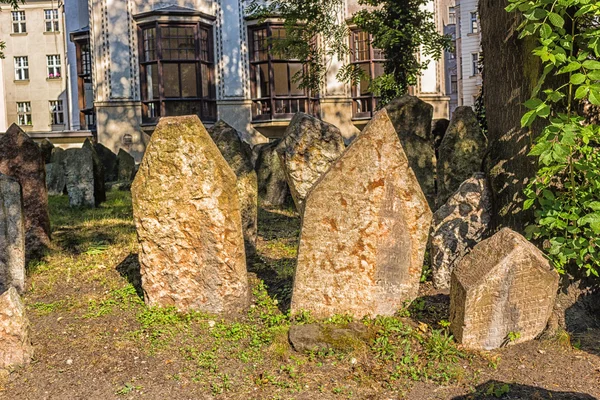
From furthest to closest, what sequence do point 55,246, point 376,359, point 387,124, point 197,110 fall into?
1. point 197,110
2. point 55,246
3. point 387,124
4. point 376,359

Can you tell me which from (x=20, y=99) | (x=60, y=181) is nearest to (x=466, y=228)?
(x=60, y=181)

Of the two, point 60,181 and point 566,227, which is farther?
point 60,181

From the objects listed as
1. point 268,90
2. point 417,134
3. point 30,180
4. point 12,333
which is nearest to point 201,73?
point 268,90

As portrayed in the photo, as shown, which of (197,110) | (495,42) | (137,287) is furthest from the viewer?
(197,110)

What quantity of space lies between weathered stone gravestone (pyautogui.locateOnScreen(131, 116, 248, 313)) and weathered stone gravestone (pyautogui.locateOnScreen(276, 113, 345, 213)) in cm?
366

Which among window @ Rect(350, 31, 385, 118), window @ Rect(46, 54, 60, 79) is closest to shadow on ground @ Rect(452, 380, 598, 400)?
window @ Rect(350, 31, 385, 118)

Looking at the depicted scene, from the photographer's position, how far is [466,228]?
647 centimetres

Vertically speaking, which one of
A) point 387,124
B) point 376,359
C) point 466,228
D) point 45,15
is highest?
point 45,15

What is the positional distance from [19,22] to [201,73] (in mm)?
24702

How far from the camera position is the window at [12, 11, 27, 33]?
44469mm

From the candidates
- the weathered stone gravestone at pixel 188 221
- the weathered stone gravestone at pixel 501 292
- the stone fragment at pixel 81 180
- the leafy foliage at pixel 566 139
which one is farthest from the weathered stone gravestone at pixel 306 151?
the stone fragment at pixel 81 180

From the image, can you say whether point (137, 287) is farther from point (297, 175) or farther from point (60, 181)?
point (60, 181)

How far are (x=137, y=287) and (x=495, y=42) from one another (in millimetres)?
4169

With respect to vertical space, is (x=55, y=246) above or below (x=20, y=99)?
below
